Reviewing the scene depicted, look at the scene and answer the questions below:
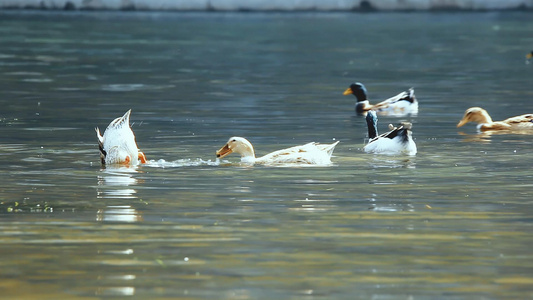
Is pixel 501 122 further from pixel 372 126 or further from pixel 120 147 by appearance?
pixel 120 147

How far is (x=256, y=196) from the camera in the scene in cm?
1327

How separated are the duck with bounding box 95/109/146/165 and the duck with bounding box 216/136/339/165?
1.11 m

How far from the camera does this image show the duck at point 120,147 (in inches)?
620

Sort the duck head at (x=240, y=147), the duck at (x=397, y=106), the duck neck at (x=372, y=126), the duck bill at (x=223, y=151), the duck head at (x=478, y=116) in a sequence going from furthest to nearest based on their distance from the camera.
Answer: the duck at (x=397, y=106) → the duck head at (x=478, y=116) → the duck neck at (x=372, y=126) → the duck bill at (x=223, y=151) → the duck head at (x=240, y=147)

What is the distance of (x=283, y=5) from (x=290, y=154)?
57918 mm

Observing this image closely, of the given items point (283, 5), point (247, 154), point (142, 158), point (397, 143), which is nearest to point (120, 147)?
point (142, 158)

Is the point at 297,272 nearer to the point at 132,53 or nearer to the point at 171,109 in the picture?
the point at 171,109

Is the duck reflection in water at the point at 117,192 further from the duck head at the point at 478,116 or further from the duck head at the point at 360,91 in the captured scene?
the duck head at the point at 360,91

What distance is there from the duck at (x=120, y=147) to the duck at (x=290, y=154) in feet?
3.63

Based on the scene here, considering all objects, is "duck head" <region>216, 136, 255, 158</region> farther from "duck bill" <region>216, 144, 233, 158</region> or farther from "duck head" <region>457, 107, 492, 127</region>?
"duck head" <region>457, 107, 492, 127</region>

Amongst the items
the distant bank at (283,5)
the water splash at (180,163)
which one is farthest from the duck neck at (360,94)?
the distant bank at (283,5)

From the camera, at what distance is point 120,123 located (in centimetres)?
1606

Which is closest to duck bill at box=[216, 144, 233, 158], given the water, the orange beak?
the water

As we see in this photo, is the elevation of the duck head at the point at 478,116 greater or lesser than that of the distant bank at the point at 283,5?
greater
